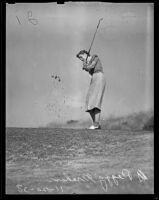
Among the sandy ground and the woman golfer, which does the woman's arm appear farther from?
the sandy ground

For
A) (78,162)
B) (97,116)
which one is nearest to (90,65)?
(97,116)

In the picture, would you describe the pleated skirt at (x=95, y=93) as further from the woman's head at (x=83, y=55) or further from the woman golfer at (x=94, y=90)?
the woman's head at (x=83, y=55)

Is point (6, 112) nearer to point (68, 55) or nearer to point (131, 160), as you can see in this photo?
point (68, 55)

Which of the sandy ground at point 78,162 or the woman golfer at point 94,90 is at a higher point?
the woman golfer at point 94,90

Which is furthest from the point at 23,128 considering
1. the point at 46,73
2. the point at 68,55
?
the point at 68,55
